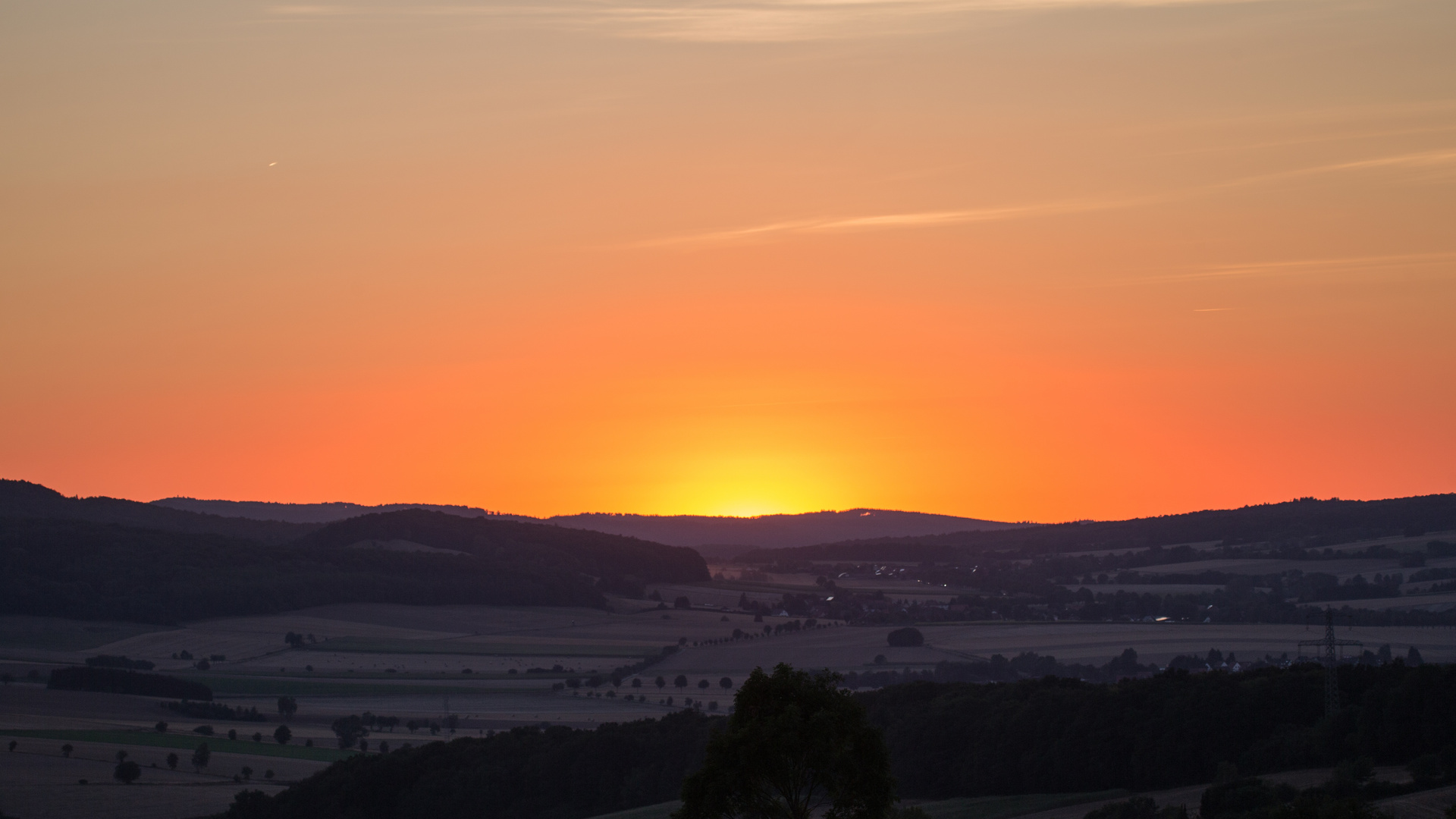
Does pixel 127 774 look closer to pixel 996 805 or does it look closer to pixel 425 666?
pixel 996 805

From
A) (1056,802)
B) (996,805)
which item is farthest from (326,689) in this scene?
(1056,802)

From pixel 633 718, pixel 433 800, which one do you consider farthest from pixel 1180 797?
pixel 633 718

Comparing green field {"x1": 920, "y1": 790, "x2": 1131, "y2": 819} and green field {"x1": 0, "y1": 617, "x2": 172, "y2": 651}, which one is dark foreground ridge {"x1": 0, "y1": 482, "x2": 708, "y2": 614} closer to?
green field {"x1": 0, "y1": 617, "x2": 172, "y2": 651}

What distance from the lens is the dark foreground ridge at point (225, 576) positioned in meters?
158

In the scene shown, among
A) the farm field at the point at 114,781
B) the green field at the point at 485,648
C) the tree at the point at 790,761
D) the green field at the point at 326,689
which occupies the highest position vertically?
the tree at the point at 790,761

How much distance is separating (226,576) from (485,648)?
39372 millimetres

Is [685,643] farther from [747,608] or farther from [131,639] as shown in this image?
[131,639]

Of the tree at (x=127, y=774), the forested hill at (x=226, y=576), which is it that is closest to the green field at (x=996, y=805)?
the tree at (x=127, y=774)

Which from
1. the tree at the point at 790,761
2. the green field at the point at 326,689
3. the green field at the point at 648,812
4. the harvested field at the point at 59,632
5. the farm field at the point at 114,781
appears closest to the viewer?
the tree at the point at 790,761

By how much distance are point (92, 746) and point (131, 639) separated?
6562 centimetres

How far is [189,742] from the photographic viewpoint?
291 ft

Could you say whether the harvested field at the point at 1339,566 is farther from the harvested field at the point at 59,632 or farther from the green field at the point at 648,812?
the green field at the point at 648,812

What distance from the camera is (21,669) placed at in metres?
119

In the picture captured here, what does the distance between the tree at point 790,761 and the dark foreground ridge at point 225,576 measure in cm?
13809
